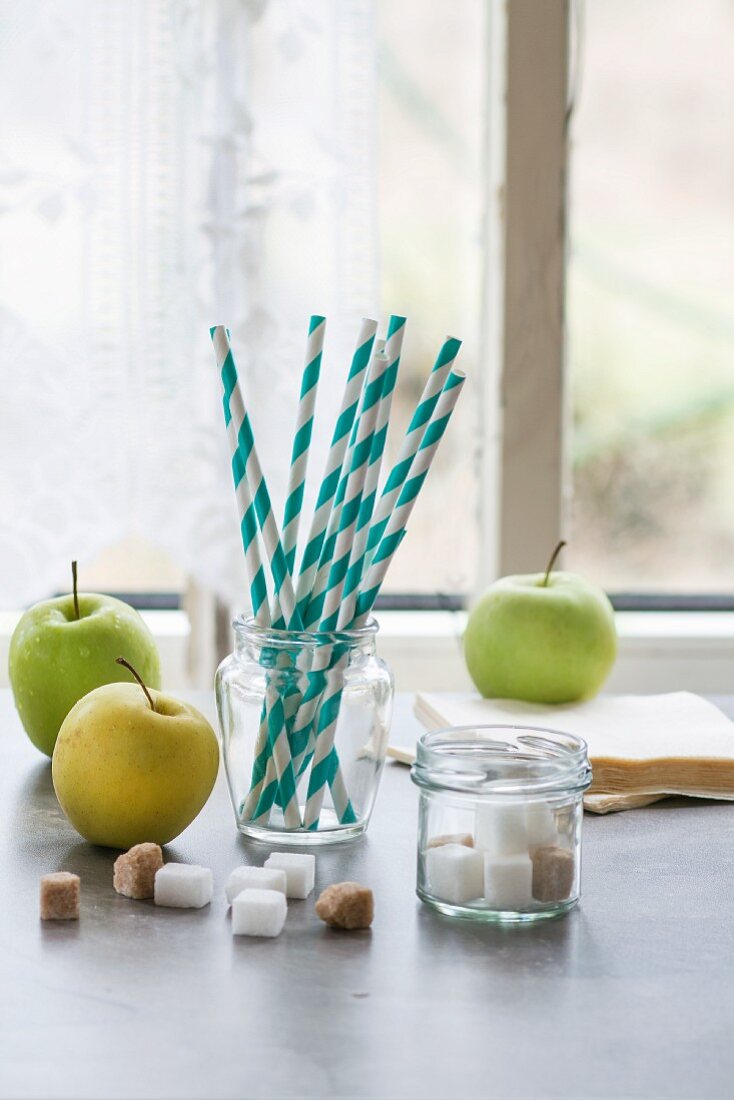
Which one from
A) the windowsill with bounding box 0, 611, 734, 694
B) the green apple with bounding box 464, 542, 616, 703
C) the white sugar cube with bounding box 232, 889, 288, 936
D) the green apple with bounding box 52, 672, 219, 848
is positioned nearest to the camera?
the white sugar cube with bounding box 232, 889, 288, 936

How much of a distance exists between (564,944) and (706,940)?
8 cm

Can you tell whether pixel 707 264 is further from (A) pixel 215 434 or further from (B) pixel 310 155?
(A) pixel 215 434

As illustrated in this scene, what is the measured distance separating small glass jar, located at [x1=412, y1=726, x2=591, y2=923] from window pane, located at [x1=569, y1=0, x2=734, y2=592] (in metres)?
1.31

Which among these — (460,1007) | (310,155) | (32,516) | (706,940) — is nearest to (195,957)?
(460,1007)

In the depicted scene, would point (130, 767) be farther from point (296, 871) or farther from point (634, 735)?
point (634, 735)

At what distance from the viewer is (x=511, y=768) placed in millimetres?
775

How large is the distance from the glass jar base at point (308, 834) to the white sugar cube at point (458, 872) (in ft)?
0.46

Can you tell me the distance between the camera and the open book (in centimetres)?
103

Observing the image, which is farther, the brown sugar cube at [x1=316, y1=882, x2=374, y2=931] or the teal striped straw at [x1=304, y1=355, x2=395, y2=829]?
the teal striped straw at [x1=304, y1=355, x2=395, y2=829]

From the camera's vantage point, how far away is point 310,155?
1.82 metres

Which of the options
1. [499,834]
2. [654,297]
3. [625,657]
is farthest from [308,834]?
[654,297]

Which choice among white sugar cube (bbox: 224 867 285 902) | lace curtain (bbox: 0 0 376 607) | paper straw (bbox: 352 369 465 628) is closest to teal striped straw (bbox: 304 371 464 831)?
paper straw (bbox: 352 369 465 628)

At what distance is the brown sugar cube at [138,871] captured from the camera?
780mm

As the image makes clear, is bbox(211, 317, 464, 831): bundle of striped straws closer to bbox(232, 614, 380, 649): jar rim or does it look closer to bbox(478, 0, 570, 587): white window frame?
bbox(232, 614, 380, 649): jar rim
